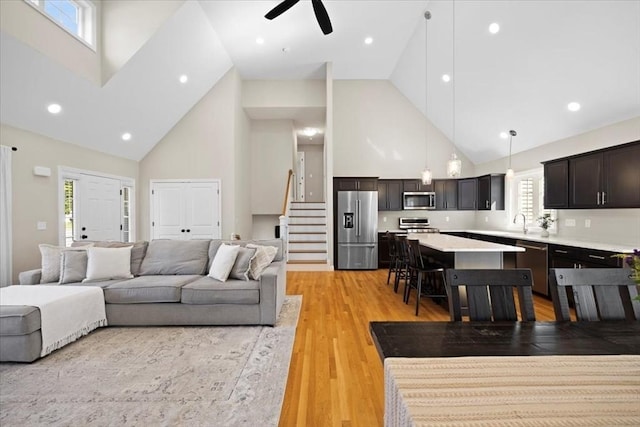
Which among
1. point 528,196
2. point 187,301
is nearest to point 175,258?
point 187,301

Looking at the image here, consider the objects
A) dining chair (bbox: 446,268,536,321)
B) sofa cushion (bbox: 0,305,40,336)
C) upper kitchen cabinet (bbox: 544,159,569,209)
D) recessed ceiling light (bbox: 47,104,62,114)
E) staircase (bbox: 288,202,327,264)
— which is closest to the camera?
dining chair (bbox: 446,268,536,321)

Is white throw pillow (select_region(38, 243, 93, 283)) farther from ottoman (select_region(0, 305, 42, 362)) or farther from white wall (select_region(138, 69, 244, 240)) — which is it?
white wall (select_region(138, 69, 244, 240))

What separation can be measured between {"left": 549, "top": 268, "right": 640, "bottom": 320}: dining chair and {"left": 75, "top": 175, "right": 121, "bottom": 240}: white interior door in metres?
6.28

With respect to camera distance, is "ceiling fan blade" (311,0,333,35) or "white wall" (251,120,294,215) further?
"white wall" (251,120,294,215)

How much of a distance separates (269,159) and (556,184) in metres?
6.67

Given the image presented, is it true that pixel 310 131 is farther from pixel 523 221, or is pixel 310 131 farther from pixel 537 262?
pixel 537 262

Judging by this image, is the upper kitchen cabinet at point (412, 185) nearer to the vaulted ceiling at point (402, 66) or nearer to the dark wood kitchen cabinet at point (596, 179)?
the vaulted ceiling at point (402, 66)

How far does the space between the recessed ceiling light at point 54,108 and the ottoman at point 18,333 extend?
2.93 meters

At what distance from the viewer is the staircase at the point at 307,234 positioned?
7434 millimetres

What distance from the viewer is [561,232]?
17.3 feet

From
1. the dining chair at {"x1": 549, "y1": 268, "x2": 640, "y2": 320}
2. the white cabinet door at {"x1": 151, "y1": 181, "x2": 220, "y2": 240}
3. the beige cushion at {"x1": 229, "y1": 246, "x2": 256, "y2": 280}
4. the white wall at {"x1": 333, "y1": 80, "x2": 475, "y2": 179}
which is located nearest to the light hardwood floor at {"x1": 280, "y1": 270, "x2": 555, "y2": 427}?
the beige cushion at {"x1": 229, "y1": 246, "x2": 256, "y2": 280}

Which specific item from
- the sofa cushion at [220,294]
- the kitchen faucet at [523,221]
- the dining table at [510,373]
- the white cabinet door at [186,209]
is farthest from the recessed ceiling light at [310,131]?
the dining table at [510,373]

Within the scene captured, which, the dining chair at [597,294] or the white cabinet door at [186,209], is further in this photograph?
the white cabinet door at [186,209]

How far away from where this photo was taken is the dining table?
806 mm
